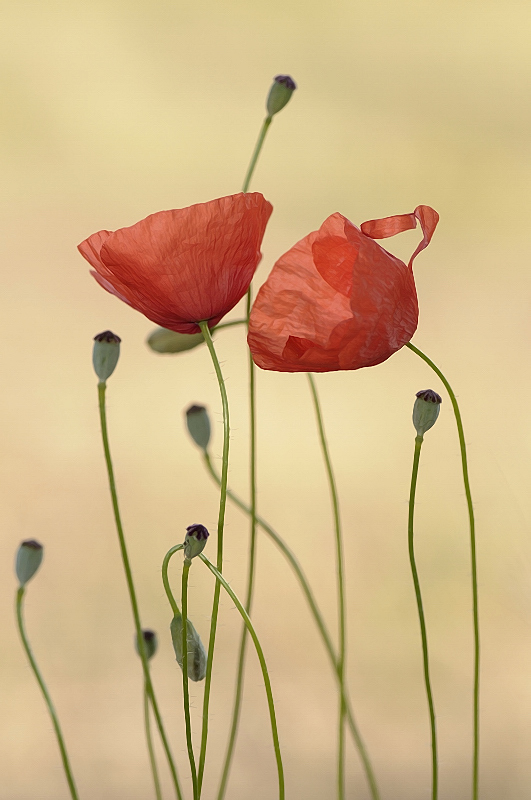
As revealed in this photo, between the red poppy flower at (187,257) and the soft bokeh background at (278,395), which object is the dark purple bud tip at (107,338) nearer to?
the red poppy flower at (187,257)

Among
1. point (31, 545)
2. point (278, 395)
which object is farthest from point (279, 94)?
point (278, 395)

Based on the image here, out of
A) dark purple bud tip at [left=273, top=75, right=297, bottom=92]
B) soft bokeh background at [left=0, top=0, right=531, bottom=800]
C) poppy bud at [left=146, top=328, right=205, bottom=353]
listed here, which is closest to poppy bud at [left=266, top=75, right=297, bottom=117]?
dark purple bud tip at [left=273, top=75, right=297, bottom=92]

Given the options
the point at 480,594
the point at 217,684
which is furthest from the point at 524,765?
the point at 217,684

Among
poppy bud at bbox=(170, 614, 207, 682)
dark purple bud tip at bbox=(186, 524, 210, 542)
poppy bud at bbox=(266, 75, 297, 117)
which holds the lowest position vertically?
poppy bud at bbox=(170, 614, 207, 682)

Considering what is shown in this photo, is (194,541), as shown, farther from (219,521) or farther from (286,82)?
(286,82)

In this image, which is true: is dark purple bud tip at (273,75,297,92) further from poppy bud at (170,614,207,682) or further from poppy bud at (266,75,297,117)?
poppy bud at (170,614,207,682)
